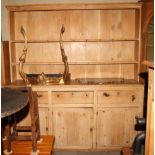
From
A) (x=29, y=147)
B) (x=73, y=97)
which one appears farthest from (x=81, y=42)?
(x=29, y=147)

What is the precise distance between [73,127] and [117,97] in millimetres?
693

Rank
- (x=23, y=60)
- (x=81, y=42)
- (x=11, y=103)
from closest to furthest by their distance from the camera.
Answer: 1. (x=11, y=103)
2. (x=23, y=60)
3. (x=81, y=42)

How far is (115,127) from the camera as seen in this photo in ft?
9.72

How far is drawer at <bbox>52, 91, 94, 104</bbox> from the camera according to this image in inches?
115

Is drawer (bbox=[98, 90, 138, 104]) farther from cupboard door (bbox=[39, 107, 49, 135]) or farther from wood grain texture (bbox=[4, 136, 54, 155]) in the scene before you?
wood grain texture (bbox=[4, 136, 54, 155])

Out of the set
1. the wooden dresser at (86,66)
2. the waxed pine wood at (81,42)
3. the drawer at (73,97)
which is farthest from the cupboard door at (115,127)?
the waxed pine wood at (81,42)

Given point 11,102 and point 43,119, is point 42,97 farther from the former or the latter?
point 11,102

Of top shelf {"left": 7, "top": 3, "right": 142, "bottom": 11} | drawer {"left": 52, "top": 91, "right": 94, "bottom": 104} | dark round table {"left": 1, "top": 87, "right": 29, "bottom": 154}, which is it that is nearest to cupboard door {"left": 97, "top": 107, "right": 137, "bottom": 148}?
drawer {"left": 52, "top": 91, "right": 94, "bottom": 104}

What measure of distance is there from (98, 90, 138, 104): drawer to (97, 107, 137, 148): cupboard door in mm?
104

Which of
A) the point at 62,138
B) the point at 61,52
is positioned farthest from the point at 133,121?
the point at 61,52

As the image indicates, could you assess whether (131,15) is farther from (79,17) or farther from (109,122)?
(109,122)

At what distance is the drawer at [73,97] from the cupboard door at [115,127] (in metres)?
0.23

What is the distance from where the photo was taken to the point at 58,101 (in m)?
2.94

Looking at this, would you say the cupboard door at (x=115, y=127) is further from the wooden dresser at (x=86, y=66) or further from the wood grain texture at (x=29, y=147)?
the wood grain texture at (x=29, y=147)
